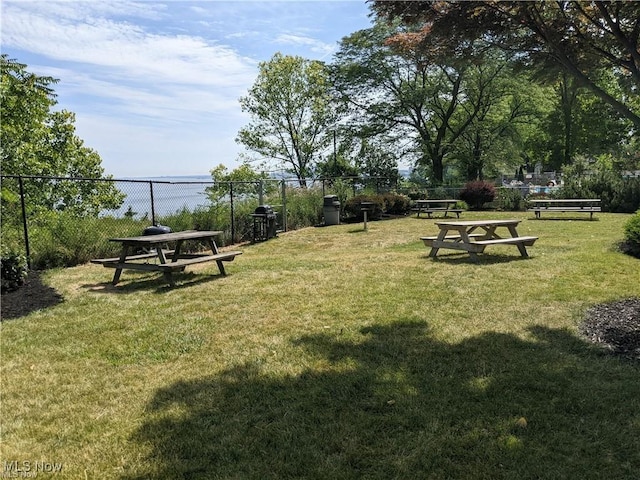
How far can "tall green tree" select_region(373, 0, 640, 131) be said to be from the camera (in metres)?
4.36

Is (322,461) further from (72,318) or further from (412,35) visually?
(412,35)

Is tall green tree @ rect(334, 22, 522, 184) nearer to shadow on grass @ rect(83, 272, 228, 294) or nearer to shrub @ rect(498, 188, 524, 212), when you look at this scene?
shrub @ rect(498, 188, 524, 212)

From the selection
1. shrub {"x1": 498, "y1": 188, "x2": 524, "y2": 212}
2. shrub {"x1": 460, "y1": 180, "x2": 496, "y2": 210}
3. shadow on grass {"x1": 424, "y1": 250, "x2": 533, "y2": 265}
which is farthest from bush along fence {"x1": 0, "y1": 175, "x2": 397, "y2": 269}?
shrub {"x1": 498, "y1": 188, "x2": 524, "y2": 212}

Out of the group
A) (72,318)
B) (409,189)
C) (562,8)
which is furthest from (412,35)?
(409,189)

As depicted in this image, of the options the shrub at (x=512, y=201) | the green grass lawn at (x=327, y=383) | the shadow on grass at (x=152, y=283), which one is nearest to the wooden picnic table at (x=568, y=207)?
the shrub at (x=512, y=201)

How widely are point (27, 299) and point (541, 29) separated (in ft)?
21.7

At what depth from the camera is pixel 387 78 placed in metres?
30.1

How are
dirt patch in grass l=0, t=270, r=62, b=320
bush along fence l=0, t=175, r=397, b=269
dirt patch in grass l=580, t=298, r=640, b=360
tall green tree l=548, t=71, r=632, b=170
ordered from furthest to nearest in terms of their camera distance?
1. tall green tree l=548, t=71, r=632, b=170
2. bush along fence l=0, t=175, r=397, b=269
3. dirt patch in grass l=0, t=270, r=62, b=320
4. dirt patch in grass l=580, t=298, r=640, b=360

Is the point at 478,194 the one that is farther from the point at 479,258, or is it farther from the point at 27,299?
the point at 27,299

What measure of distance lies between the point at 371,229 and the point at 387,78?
18.9m

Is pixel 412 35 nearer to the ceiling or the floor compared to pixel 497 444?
nearer to the ceiling

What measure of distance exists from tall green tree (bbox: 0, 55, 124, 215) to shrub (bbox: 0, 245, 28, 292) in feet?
24.4

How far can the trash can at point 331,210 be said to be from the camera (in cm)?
1653

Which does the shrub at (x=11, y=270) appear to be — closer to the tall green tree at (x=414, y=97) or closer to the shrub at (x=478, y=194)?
the shrub at (x=478, y=194)
